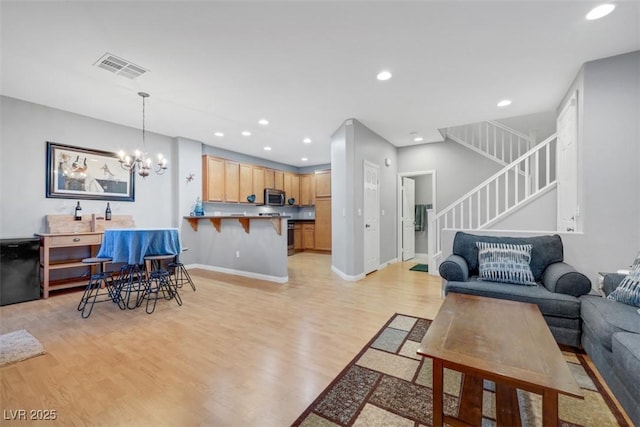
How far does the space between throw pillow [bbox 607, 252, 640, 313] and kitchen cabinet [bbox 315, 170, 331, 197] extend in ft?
19.2

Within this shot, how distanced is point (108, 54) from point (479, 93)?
4.19m

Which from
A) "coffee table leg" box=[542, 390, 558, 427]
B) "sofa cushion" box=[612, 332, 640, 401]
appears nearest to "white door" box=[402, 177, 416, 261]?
"sofa cushion" box=[612, 332, 640, 401]

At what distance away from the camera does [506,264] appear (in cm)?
264

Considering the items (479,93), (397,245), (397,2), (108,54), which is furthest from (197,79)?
(397,245)

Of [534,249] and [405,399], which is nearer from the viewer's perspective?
[405,399]

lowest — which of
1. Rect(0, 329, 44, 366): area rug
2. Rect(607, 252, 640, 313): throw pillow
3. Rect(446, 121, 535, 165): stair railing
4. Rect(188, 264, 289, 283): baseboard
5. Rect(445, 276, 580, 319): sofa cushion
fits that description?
Rect(0, 329, 44, 366): area rug

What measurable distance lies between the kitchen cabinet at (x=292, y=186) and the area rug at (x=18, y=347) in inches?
240

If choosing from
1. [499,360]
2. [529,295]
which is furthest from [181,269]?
[529,295]

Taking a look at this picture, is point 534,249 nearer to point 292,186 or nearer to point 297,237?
point 297,237

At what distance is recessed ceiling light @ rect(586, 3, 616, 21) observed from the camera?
2.02 meters

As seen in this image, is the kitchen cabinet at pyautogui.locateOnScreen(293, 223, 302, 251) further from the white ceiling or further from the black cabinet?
the black cabinet

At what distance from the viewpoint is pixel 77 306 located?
3.29 meters

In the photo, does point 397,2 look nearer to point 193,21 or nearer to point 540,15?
point 540,15

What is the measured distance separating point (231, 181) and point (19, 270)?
3.69 metres
